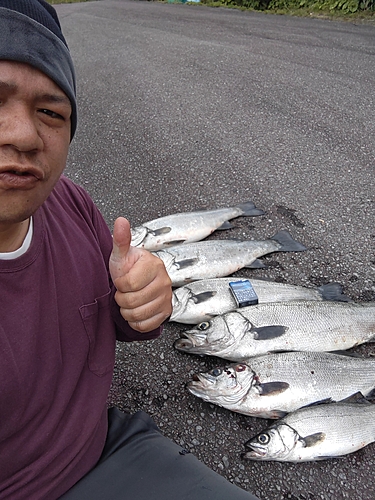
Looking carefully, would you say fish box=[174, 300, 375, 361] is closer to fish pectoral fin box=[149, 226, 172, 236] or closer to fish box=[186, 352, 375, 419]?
fish box=[186, 352, 375, 419]

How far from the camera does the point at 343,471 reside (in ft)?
7.45

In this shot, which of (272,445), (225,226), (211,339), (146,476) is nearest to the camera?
(146,476)

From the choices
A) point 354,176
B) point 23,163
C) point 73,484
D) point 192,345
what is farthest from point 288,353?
point 354,176

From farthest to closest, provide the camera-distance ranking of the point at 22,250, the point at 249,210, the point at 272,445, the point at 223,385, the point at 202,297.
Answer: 1. the point at 249,210
2. the point at 202,297
3. the point at 223,385
4. the point at 272,445
5. the point at 22,250

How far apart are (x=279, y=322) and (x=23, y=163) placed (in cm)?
218

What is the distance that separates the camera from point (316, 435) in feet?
7.68

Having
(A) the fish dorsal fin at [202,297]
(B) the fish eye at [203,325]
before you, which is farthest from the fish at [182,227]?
(B) the fish eye at [203,325]

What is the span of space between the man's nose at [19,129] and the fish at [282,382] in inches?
71.1

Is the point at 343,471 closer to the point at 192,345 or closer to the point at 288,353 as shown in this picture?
the point at 288,353

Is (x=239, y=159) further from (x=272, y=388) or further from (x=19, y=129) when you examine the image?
(x=19, y=129)

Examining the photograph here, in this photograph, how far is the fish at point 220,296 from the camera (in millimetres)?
3098

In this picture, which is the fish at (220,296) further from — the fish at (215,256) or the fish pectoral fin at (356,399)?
the fish pectoral fin at (356,399)

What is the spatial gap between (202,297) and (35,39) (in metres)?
2.24

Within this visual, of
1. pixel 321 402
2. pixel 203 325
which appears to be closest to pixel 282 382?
pixel 321 402
